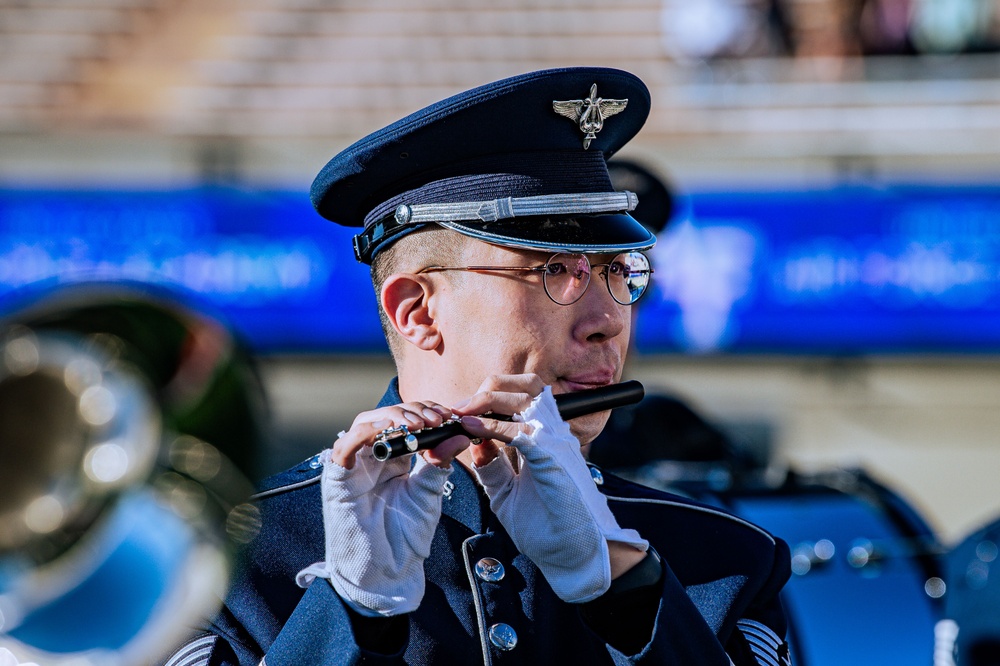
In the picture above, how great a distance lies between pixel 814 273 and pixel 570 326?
7.92 meters

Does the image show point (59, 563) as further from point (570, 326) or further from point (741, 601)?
point (741, 601)

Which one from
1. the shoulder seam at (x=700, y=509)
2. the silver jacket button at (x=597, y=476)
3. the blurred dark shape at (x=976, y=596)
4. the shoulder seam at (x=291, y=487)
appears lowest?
the blurred dark shape at (x=976, y=596)

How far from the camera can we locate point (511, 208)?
185 cm

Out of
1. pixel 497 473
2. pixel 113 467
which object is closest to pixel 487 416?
pixel 497 473

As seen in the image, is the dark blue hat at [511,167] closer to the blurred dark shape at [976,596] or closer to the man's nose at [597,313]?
the man's nose at [597,313]

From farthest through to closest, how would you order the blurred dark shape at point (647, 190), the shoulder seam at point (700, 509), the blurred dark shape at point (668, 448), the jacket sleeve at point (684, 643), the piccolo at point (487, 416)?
the blurred dark shape at point (647, 190), the blurred dark shape at point (668, 448), the shoulder seam at point (700, 509), the jacket sleeve at point (684, 643), the piccolo at point (487, 416)

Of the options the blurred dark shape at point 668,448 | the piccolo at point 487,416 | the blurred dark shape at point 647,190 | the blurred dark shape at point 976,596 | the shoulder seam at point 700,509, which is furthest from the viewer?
the blurred dark shape at point 647,190

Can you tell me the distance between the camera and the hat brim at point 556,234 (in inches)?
72.3

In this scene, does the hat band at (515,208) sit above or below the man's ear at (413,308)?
above

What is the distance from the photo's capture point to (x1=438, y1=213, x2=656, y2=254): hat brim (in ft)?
6.03

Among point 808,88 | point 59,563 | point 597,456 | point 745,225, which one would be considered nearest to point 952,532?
point 745,225

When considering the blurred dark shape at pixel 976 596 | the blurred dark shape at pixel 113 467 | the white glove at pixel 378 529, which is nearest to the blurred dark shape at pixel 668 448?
the blurred dark shape at pixel 976 596

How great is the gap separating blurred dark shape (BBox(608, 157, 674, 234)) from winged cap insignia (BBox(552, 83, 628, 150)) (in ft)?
5.21

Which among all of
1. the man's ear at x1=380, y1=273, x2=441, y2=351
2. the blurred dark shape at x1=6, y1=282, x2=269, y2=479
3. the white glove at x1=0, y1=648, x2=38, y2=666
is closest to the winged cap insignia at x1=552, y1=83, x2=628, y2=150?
the man's ear at x1=380, y1=273, x2=441, y2=351
